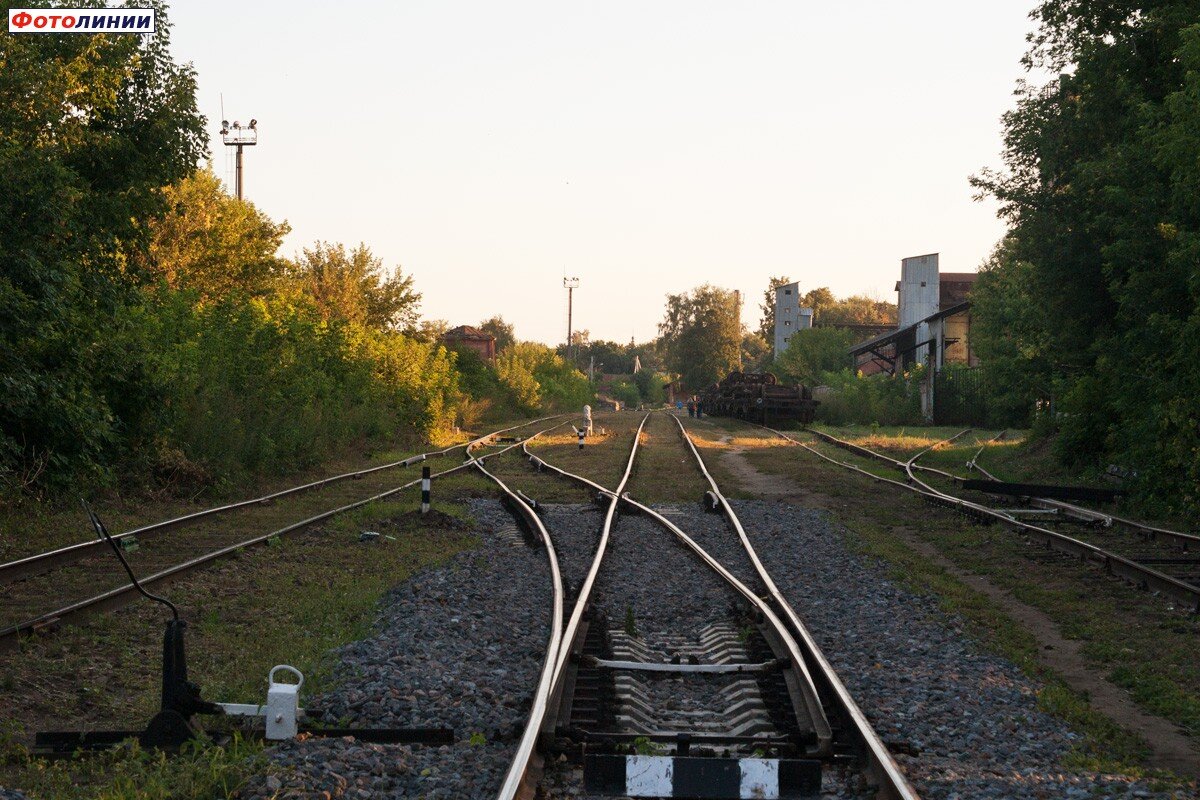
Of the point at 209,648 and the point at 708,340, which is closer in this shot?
the point at 209,648

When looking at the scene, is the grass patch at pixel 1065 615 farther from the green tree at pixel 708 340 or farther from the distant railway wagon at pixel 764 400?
the green tree at pixel 708 340

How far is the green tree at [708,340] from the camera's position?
12775 centimetres

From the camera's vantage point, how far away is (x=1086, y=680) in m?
7.68

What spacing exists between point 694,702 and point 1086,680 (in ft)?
9.42

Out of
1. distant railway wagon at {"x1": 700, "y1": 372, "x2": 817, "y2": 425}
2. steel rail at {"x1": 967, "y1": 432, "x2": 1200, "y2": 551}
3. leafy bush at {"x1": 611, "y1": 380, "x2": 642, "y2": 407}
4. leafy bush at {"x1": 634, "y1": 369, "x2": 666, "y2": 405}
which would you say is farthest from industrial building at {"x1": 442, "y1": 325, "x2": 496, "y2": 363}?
steel rail at {"x1": 967, "y1": 432, "x2": 1200, "y2": 551}

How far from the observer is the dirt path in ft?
19.8

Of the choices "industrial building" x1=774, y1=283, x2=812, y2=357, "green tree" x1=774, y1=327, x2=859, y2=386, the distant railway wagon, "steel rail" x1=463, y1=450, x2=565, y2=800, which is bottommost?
"steel rail" x1=463, y1=450, x2=565, y2=800

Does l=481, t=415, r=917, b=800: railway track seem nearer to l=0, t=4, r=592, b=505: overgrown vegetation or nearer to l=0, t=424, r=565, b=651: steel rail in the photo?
l=0, t=424, r=565, b=651: steel rail

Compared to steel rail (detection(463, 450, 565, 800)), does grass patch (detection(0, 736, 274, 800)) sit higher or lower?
lower

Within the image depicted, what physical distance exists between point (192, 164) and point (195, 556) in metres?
7.18

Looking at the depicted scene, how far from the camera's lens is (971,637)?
868 centimetres

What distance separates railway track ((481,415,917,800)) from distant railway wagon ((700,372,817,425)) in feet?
128

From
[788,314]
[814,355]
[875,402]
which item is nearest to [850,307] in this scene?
[788,314]

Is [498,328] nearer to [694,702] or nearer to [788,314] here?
[788,314]
